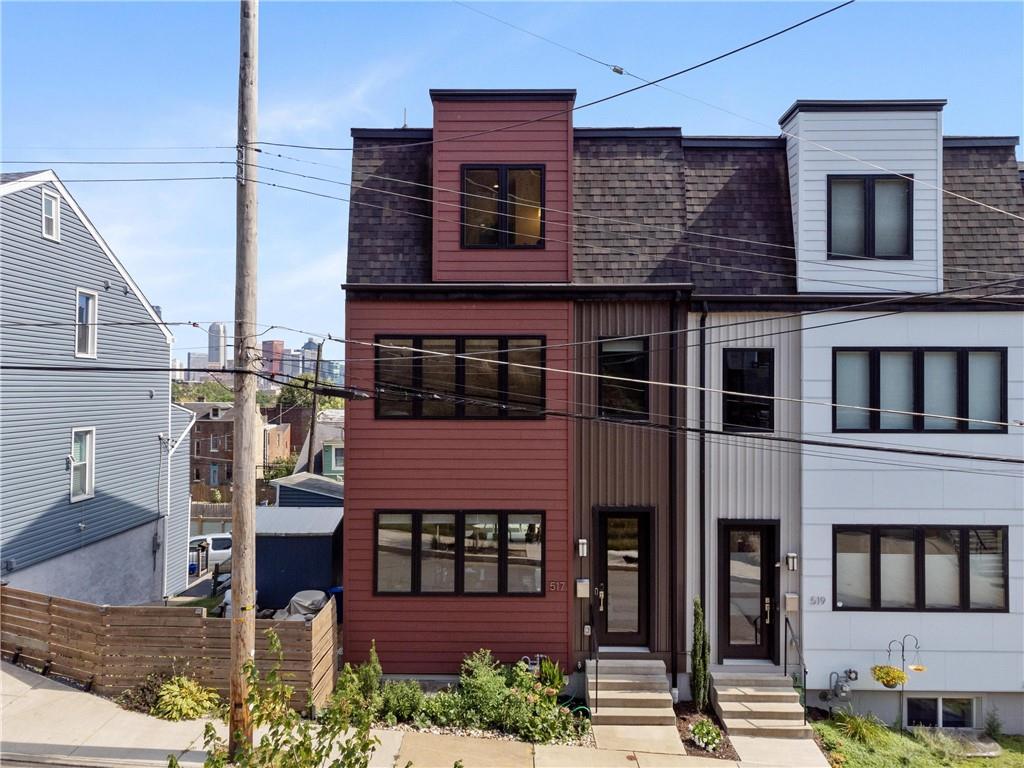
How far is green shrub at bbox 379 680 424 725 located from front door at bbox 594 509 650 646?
3.10 meters

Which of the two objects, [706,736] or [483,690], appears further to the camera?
[483,690]

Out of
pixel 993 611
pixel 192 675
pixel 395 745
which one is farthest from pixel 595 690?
pixel 993 611

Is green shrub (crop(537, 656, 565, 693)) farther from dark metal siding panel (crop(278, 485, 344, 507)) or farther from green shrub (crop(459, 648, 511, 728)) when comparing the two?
dark metal siding panel (crop(278, 485, 344, 507))

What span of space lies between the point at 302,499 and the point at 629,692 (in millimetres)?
10556

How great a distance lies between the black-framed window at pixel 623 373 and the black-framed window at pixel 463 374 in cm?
99

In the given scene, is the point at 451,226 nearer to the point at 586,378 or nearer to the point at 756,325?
the point at 586,378

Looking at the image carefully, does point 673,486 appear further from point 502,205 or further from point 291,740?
point 291,740

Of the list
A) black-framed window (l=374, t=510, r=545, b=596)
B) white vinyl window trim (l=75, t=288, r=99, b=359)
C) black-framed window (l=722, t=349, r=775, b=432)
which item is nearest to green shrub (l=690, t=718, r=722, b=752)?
black-framed window (l=374, t=510, r=545, b=596)

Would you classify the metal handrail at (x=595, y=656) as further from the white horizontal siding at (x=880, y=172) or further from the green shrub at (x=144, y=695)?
the white horizontal siding at (x=880, y=172)

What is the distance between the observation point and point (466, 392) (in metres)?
11.2

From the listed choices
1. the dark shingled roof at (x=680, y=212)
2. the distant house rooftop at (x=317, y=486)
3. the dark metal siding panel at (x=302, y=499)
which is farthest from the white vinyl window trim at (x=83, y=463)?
the dark shingled roof at (x=680, y=212)

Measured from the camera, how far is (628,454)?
11164 millimetres

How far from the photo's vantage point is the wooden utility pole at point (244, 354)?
7.90 metres

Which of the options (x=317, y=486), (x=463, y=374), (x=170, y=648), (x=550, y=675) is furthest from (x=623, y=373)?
(x=317, y=486)
